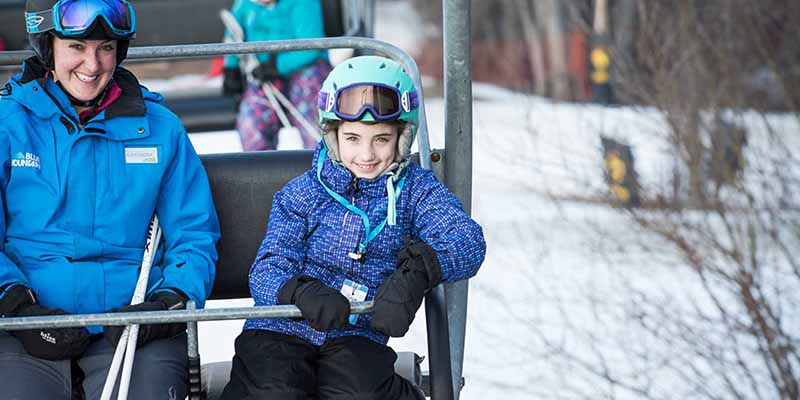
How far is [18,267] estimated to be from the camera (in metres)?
3.40

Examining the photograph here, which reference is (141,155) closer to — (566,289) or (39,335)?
(39,335)

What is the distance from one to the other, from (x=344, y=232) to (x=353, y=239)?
0.03 metres

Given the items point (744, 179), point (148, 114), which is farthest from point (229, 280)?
point (744, 179)

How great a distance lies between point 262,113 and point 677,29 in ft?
8.88

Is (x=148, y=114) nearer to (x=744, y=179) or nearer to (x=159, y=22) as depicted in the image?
(x=744, y=179)

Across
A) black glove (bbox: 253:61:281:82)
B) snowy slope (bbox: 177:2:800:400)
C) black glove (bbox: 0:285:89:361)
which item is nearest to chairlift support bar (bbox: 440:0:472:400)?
black glove (bbox: 0:285:89:361)

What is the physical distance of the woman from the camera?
3.30m

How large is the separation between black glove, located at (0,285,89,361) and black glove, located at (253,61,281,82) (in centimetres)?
406

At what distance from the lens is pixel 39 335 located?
3203 millimetres

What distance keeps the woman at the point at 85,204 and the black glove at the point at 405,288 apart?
1.98 feet

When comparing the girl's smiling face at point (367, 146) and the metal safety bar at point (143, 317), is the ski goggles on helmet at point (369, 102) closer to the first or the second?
the girl's smiling face at point (367, 146)

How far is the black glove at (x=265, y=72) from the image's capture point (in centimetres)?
722

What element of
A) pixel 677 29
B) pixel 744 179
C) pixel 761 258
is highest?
pixel 677 29

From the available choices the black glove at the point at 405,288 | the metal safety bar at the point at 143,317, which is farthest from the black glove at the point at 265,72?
the metal safety bar at the point at 143,317
